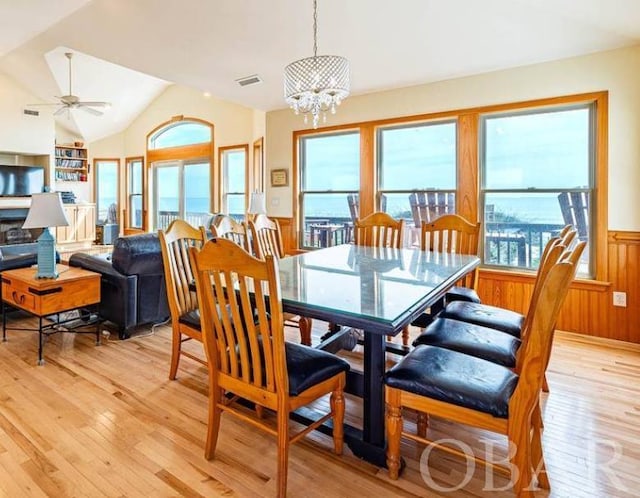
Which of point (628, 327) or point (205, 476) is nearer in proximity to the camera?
point (205, 476)

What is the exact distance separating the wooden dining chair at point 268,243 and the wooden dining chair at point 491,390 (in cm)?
139

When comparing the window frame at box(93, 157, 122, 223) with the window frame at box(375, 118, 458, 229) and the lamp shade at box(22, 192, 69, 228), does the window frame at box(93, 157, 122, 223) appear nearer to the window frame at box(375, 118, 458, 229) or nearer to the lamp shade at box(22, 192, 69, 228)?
the lamp shade at box(22, 192, 69, 228)

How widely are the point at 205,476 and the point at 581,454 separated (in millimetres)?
1756

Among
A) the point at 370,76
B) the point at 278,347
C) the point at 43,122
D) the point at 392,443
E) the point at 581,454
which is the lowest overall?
the point at 581,454

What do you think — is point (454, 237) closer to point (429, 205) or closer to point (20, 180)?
point (429, 205)

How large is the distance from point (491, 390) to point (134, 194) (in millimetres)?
9578

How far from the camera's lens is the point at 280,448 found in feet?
5.21

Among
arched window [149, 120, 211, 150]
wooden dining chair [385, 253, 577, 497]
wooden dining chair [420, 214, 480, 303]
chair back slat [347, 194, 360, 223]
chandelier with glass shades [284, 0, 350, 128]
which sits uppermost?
arched window [149, 120, 211, 150]

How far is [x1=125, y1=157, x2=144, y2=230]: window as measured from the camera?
930cm

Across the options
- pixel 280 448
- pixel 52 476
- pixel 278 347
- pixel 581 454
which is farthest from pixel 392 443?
pixel 52 476

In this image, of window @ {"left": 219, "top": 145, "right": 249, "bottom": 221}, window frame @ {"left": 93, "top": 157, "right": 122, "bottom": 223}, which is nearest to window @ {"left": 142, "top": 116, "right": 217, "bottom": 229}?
window @ {"left": 219, "top": 145, "right": 249, "bottom": 221}

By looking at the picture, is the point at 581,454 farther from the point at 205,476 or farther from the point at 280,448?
the point at 205,476

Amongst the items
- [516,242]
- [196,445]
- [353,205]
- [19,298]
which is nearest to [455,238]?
[516,242]

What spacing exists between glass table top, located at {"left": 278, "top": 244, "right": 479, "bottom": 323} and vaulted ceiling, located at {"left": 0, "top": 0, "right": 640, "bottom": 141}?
1811 mm
